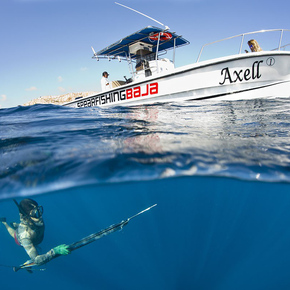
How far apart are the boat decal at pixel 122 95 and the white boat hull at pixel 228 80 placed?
→ 38 millimetres

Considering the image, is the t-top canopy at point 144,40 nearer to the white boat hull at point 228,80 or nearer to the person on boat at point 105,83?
the person on boat at point 105,83

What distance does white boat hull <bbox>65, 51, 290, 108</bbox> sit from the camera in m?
6.23

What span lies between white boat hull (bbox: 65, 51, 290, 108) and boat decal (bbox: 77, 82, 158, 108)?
4 centimetres

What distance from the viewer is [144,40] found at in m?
9.02

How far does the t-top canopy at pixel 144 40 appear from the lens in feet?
26.4

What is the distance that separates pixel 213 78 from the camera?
6703 mm

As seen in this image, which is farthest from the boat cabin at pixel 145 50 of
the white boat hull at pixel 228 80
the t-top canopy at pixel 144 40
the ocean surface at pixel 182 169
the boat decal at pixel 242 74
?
the ocean surface at pixel 182 169

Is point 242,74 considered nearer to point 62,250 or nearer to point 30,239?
point 62,250

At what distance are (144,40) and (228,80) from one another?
14.8 feet

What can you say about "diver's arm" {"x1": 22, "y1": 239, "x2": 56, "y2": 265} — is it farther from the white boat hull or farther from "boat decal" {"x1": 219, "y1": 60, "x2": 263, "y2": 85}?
"boat decal" {"x1": 219, "y1": 60, "x2": 263, "y2": 85}

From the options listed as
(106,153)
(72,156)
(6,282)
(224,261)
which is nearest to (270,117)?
(224,261)

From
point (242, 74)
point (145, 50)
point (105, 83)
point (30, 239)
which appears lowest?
point (30, 239)

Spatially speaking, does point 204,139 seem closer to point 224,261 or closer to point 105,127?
point 105,127

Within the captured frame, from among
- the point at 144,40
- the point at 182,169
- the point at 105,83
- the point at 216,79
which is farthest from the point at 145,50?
the point at 182,169
